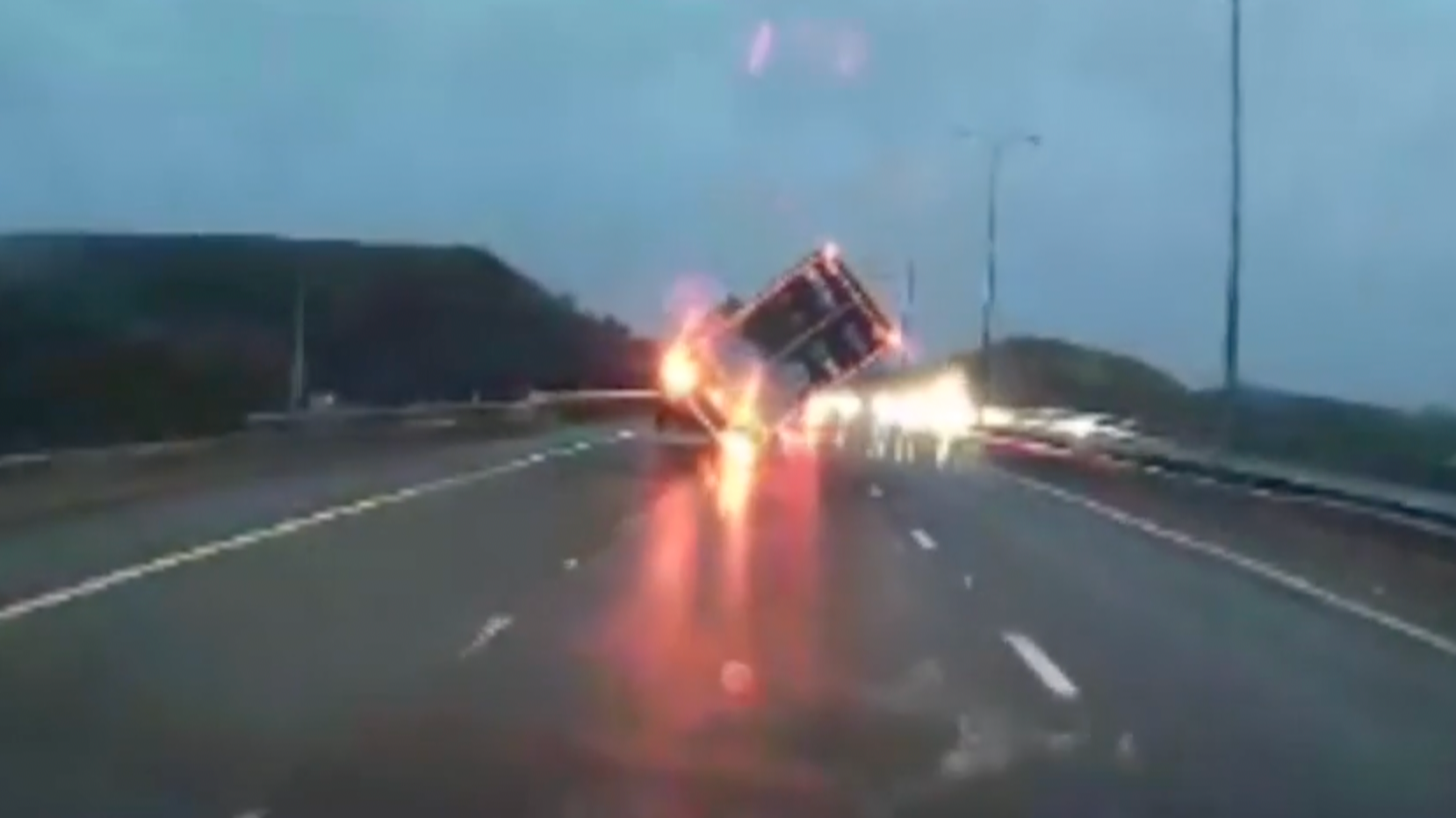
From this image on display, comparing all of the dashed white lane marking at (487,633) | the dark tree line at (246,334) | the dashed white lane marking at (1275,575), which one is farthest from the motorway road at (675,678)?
the dark tree line at (246,334)

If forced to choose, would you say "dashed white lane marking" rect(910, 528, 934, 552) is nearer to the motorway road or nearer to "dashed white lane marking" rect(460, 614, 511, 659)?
the motorway road

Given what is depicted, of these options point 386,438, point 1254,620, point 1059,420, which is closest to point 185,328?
point 1059,420

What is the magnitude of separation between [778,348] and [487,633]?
38.8m

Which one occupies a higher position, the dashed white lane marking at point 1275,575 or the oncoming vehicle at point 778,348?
the oncoming vehicle at point 778,348

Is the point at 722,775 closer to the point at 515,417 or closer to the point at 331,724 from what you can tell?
the point at 331,724

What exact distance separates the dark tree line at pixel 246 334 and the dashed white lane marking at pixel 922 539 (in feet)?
60.1

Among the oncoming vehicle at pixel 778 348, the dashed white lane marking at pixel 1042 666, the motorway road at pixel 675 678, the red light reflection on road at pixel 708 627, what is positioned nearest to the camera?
the motorway road at pixel 675 678

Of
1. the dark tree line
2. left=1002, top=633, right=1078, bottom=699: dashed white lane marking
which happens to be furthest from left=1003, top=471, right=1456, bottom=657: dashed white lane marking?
the dark tree line

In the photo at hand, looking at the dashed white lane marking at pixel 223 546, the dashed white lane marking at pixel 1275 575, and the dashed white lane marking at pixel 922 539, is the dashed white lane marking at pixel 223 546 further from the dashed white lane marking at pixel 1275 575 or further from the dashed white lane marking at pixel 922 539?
the dashed white lane marking at pixel 1275 575

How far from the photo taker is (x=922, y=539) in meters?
32.6

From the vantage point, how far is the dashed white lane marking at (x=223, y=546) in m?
21.4

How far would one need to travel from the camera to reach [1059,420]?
78625 millimetres

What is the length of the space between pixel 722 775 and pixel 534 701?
3.01 metres

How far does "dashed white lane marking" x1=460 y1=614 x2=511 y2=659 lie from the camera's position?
62.2 feet
